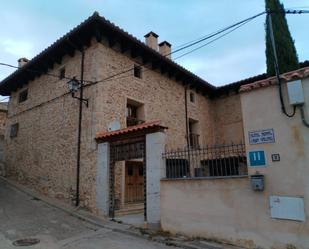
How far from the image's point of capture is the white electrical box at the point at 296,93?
521cm

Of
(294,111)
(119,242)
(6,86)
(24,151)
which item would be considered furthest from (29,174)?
(294,111)

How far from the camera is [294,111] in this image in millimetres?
5312

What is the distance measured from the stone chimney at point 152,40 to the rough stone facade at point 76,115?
1.79 meters

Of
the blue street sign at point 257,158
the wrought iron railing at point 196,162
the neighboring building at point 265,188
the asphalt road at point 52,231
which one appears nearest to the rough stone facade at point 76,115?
the asphalt road at point 52,231

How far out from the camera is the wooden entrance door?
10.7 m

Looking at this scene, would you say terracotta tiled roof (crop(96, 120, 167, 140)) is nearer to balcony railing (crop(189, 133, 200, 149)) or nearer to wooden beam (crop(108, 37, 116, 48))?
wooden beam (crop(108, 37, 116, 48))

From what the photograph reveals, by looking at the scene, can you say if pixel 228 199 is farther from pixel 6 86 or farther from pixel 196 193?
pixel 6 86

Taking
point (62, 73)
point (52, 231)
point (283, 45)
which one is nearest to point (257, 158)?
point (283, 45)

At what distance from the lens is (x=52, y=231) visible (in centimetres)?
734

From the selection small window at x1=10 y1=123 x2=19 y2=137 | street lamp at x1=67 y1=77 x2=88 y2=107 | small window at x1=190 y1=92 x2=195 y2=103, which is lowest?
small window at x1=10 y1=123 x2=19 y2=137

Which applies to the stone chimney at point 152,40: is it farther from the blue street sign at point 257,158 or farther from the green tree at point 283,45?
the blue street sign at point 257,158

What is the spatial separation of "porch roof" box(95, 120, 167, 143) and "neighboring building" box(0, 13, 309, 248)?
40 mm

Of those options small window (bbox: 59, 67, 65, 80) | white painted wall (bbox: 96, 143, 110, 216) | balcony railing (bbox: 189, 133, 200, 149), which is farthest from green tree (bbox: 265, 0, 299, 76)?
small window (bbox: 59, 67, 65, 80)

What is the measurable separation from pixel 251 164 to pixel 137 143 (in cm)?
356
